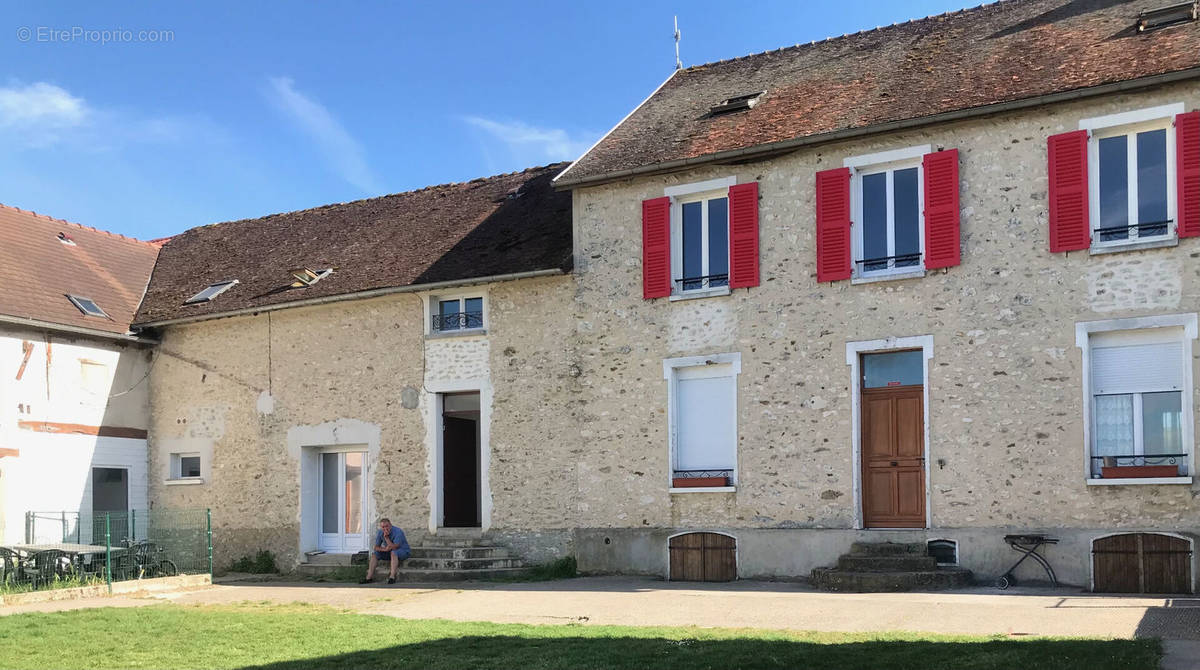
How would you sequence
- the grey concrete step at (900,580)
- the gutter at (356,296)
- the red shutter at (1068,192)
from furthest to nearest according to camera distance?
the gutter at (356,296), the red shutter at (1068,192), the grey concrete step at (900,580)

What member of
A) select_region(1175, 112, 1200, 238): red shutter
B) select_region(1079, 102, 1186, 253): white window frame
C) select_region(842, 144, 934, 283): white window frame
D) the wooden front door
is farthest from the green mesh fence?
select_region(1175, 112, 1200, 238): red shutter

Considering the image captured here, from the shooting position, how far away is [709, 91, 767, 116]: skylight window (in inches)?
689

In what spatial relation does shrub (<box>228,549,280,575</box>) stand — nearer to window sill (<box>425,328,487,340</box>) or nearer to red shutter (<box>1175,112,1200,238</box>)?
window sill (<box>425,328,487,340</box>)

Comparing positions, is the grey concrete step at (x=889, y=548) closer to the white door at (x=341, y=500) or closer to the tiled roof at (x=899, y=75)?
the tiled roof at (x=899, y=75)

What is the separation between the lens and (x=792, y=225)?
51.9ft

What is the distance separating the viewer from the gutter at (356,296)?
57.2ft

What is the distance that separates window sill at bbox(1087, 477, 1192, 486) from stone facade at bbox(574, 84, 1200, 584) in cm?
8

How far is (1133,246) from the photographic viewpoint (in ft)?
44.9

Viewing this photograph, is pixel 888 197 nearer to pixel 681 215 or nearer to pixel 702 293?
pixel 702 293

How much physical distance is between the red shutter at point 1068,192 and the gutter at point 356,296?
6.55 m

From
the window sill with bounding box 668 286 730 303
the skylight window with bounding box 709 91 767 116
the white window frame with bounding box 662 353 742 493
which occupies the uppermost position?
the skylight window with bounding box 709 91 767 116

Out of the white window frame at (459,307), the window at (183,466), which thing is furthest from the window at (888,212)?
the window at (183,466)

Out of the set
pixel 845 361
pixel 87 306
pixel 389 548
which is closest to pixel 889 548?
pixel 845 361

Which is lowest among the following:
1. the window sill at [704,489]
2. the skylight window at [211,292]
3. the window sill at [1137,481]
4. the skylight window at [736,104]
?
the window sill at [704,489]
